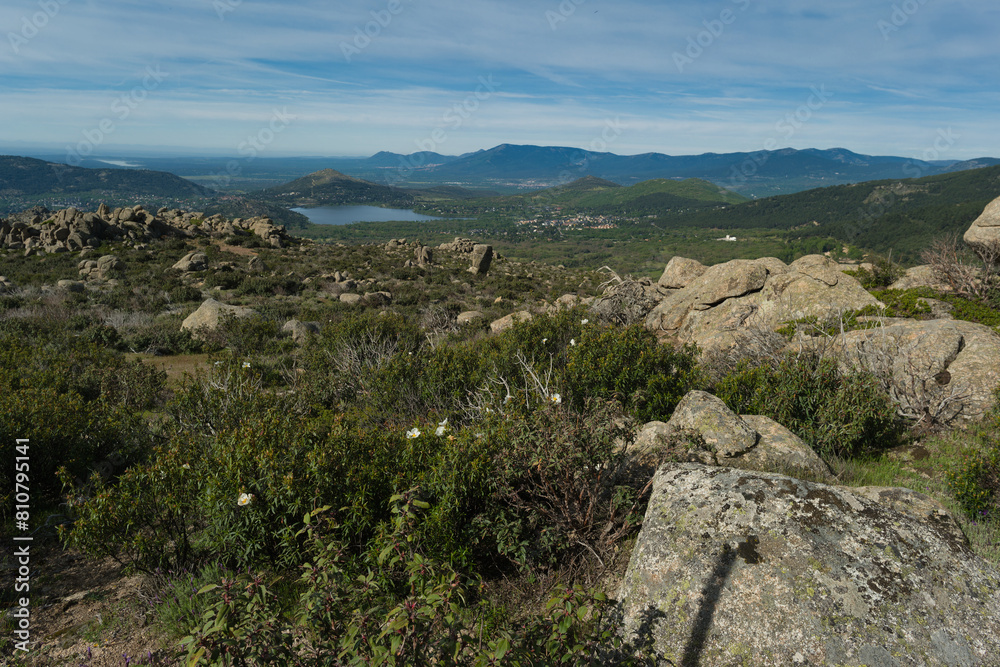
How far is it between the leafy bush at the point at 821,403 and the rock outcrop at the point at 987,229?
8527 mm

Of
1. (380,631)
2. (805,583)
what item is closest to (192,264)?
(380,631)

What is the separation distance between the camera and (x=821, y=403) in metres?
5.71

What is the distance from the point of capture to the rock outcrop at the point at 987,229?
10.8 m

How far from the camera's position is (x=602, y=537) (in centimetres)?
356

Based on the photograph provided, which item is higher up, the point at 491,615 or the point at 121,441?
the point at 491,615

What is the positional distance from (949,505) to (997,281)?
8.80 metres

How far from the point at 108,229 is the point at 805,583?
40362mm

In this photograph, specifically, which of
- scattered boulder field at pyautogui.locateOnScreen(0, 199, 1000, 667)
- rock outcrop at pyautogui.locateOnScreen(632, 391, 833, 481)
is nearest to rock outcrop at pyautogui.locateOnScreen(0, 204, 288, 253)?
rock outcrop at pyautogui.locateOnScreen(632, 391, 833, 481)

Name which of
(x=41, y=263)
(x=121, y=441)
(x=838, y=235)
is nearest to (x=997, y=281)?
(x=121, y=441)

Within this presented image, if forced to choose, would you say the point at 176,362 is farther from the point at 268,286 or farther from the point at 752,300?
the point at 752,300

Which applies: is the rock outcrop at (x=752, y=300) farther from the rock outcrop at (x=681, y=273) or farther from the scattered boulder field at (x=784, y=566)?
the scattered boulder field at (x=784, y=566)

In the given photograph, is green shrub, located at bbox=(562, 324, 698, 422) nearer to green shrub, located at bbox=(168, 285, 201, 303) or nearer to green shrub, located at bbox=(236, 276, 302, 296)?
green shrub, located at bbox=(168, 285, 201, 303)

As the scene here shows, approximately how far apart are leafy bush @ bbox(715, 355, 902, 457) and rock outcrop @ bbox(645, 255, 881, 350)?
87.0 inches

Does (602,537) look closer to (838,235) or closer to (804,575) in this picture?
(804,575)
